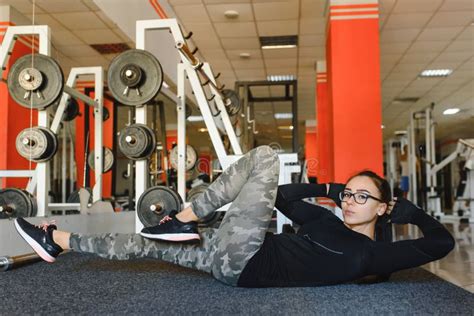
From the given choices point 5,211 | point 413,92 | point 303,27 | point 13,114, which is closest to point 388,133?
point 413,92

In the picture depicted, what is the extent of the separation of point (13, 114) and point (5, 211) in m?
2.22

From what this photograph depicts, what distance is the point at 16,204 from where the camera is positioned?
2818 mm

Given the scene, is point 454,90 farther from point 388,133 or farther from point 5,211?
point 5,211

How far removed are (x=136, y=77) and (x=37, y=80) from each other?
1.94 ft

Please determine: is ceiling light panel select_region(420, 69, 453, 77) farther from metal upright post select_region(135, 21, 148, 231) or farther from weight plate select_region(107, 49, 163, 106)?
weight plate select_region(107, 49, 163, 106)

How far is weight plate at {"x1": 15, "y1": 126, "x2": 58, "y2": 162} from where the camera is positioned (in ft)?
9.51

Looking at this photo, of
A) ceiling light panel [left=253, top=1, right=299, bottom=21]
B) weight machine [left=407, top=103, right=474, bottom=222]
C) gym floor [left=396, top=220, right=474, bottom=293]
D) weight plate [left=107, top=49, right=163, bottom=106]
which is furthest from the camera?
weight machine [left=407, top=103, right=474, bottom=222]

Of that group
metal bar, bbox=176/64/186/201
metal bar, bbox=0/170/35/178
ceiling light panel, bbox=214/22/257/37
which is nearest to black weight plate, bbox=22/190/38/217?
metal bar, bbox=0/170/35/178

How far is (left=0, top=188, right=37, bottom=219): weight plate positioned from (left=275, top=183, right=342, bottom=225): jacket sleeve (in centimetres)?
173

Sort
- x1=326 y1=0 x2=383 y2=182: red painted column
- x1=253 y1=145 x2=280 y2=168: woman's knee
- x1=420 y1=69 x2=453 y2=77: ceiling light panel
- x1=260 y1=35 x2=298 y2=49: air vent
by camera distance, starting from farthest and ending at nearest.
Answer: x1=420 y1=69 x2=453 y2=77: ceiling light panel
x1=260 y1=35 x2=298 y2=49: air vent
x1=326 y1=0 x2=383 y2=182: red painted column
x1=253 y1=145 x2=280 y2=168: woman's knee

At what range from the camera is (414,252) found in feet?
4.84

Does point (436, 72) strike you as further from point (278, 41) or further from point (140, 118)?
point (140, 118)

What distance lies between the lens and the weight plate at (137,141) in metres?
3.28

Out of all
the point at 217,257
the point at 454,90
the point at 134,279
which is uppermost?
the point at 454,90
